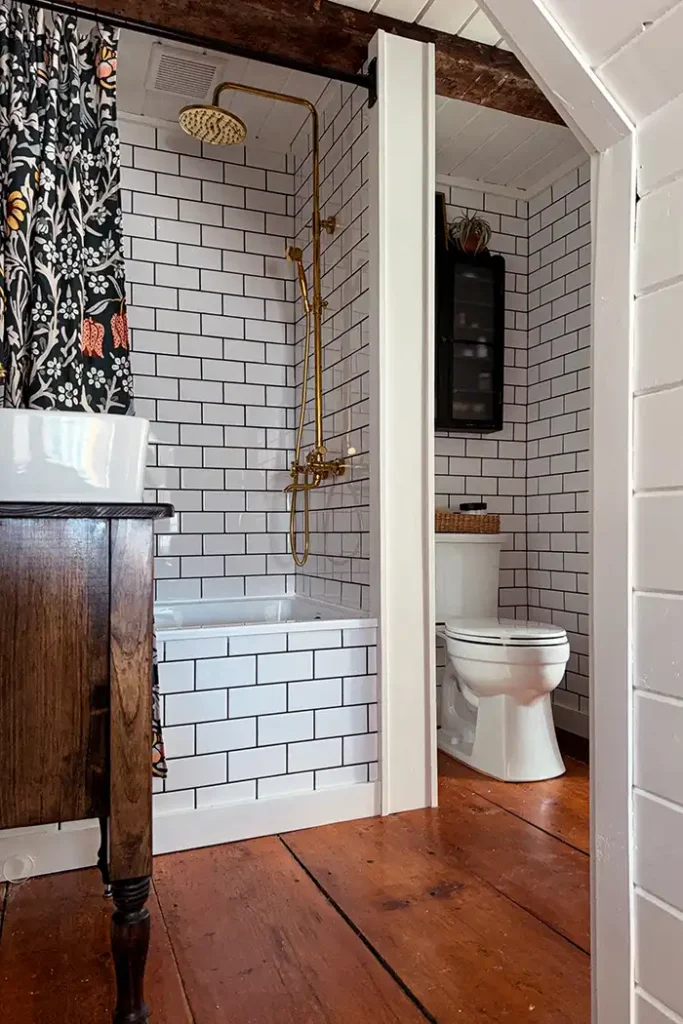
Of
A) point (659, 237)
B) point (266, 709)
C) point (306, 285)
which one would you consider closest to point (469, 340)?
point (306, 285)

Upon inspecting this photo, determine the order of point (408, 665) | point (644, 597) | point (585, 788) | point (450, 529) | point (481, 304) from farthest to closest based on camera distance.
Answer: point (481, 304)
point (450, 529)
point (585, 788)
point (408, 665)
point (644, 597)

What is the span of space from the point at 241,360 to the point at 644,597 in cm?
250

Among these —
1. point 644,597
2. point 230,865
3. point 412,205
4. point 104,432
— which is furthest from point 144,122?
point 644,597

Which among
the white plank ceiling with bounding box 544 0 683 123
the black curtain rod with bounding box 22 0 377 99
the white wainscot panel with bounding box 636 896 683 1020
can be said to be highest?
the black curtain rod with bounding box 22 0 377 99

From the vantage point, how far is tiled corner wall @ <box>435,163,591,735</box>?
309 cm

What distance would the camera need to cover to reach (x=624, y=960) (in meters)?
0.85

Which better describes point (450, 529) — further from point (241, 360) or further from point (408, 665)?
point (241, 360)

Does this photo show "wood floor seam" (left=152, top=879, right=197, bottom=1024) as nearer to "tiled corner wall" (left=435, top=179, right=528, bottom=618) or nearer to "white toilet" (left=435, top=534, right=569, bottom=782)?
"white toilet" (left=435, top=534, right=569, bottom=782)

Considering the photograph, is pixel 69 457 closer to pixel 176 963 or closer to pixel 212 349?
pixel 176 963

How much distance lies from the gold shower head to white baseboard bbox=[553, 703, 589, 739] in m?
2.43

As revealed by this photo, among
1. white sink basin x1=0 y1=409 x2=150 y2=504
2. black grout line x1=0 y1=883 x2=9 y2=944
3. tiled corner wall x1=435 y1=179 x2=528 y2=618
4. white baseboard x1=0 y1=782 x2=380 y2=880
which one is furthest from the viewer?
tiled corner wall x1=435 y1=179 x2=528 y2=618

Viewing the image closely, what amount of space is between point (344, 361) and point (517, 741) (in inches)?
55.5

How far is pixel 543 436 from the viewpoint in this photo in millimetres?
3312

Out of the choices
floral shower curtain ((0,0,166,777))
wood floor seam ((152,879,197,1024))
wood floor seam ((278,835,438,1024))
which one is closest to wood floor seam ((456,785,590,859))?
wood floor seam ((278,835,438,1024))
